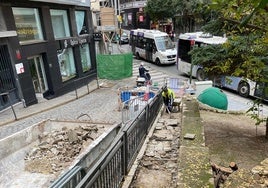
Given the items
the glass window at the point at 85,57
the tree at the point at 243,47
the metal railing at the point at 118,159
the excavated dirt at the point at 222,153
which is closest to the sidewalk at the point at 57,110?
the glass window at the point at 85,57

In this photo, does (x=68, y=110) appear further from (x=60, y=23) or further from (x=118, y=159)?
(x=118, y=159)

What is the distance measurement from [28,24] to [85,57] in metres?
6.32

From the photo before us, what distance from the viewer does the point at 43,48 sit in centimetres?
1433

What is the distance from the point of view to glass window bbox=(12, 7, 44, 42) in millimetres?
12930

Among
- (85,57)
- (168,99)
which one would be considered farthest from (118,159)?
(85,57)

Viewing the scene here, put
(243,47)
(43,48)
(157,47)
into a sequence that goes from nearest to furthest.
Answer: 1. (243,47)
2. (43,48)
3. (157,47)

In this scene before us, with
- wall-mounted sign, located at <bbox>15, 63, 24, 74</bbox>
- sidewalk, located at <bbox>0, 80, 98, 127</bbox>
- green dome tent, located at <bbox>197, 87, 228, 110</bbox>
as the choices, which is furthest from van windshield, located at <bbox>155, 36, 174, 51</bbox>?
wall-mounted sign, located at <bbox>15, 63, 24, 74</bbox>

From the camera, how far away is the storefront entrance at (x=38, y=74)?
14109 millimetres

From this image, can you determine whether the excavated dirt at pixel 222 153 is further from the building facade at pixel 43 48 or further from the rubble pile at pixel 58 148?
the building facade at pixel 43 48

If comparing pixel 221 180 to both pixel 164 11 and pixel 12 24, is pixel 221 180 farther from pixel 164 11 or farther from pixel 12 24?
pixel 164 11

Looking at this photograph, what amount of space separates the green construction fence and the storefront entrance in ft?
Answer: 14.9

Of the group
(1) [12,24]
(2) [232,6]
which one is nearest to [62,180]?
(2) [232,6]

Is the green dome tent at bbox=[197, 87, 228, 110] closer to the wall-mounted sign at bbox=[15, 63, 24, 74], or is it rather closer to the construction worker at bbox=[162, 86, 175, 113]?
the construction worker at bbox=[162, 86, 175, 113]

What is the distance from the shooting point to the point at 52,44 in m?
15.0
